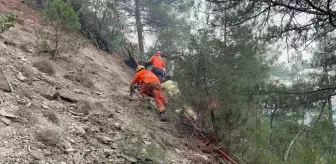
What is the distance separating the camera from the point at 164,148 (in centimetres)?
658

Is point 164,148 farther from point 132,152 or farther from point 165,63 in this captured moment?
point 165,63

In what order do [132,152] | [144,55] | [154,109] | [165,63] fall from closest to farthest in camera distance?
[132,152] → [154,109] → [165,63] → [144,55]

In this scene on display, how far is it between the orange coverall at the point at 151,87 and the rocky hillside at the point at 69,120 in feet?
1.07

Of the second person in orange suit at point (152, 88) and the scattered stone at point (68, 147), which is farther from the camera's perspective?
the second person in orange suit at point (152, 88)

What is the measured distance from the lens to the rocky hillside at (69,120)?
15.9 feet

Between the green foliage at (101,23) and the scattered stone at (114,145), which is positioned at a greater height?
the green foliage at (101,23)

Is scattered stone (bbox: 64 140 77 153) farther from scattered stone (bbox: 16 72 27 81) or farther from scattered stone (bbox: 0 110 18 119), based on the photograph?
scattered stone (bbox: 16 72 27 81)

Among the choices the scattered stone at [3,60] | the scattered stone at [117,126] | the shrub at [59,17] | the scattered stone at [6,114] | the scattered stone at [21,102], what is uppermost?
the shrub at [59,17]

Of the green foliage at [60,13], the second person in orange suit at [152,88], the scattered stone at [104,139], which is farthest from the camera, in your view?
the green foliage at [60,13]

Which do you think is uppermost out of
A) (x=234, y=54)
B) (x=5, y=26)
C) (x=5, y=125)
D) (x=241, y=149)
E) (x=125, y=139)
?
(x=5, y=26)

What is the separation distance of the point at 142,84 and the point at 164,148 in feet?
8.46

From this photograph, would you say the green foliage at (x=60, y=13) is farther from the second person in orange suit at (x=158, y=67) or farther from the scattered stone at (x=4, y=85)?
the scattered stone at (x=4, y=85)

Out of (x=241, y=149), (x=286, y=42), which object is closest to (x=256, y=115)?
(x=241, y=149)

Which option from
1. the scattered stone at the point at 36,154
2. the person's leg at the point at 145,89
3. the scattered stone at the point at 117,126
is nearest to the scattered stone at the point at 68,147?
the scattered stone at the point at 36,154
